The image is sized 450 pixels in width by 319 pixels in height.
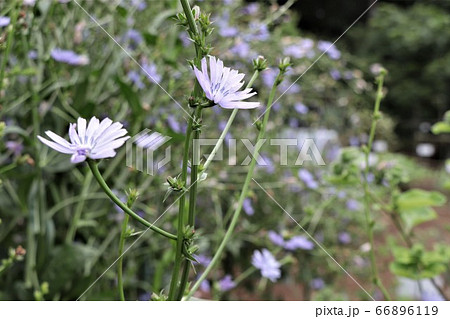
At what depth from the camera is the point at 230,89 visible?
0.21 meters

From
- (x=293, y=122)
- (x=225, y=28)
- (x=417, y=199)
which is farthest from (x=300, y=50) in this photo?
(x=417, y=199)

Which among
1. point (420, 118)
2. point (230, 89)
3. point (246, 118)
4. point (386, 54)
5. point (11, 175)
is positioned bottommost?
point (420, 118)

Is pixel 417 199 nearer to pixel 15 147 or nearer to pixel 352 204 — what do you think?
pixel 15 147

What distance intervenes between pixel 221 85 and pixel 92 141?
6 centimetres

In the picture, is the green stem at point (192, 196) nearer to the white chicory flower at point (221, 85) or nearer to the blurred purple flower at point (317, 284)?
the white chicory flower at point (221, 85)

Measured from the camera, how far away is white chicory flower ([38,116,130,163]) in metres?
0.18

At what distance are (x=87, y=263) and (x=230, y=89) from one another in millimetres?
354

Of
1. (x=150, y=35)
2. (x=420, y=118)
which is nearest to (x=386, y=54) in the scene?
(x=420, y=118)

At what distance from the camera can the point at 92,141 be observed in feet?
0.61

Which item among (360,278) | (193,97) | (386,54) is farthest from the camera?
(386,54)

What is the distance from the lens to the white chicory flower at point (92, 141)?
18 cm

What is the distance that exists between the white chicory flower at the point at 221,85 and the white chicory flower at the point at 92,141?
0.04 meters

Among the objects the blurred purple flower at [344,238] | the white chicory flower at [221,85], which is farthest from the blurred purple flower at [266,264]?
the blurred purple flower at [344,238]
